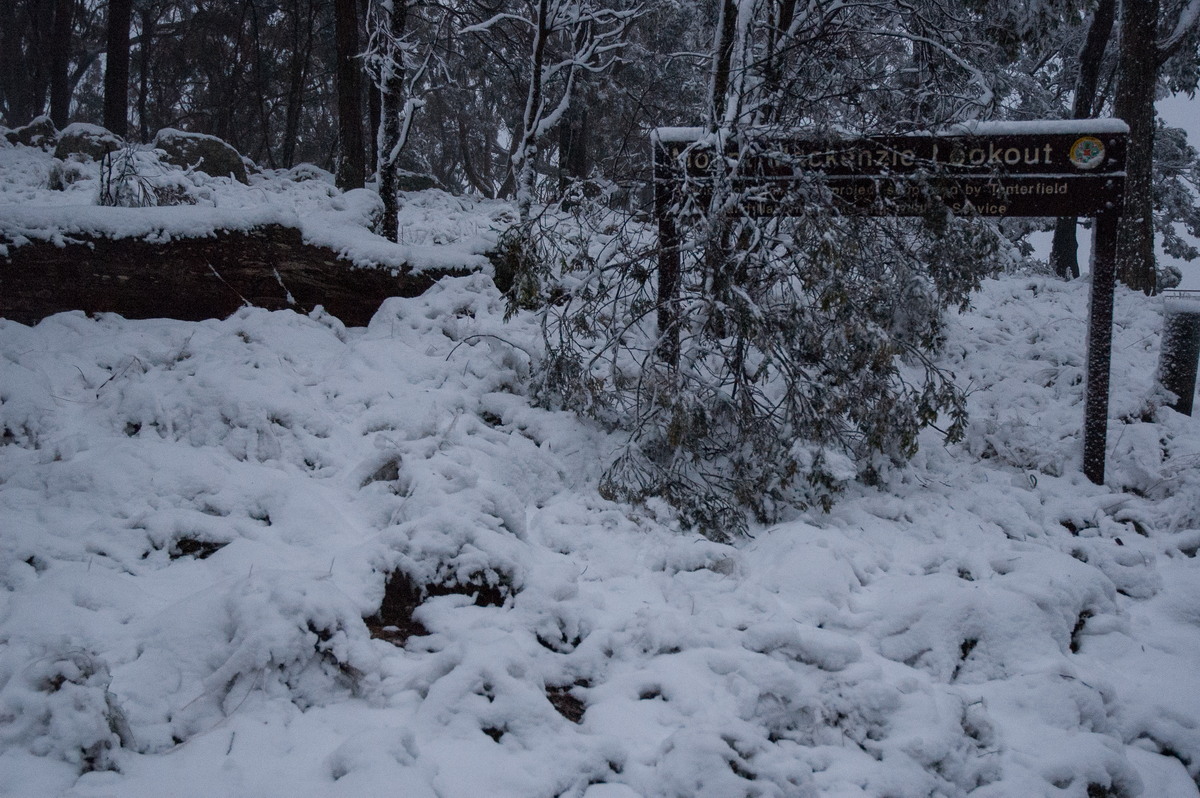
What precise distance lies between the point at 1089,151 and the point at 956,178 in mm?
840

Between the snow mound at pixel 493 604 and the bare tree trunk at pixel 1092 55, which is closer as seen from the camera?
the snow mound at pixel 493 604

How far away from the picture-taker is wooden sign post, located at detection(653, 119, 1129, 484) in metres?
4.84

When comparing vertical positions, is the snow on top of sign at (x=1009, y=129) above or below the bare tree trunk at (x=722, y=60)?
below

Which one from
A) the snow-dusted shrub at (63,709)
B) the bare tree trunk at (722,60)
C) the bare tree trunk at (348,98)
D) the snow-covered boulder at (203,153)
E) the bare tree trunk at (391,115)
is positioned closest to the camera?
the snow-dusted shrub at (63,709)

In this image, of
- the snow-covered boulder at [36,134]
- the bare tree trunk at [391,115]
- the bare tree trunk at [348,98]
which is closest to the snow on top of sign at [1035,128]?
the bare tree trunk at [391,115]

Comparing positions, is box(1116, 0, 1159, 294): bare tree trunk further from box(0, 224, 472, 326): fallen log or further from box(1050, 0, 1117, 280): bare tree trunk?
box(0, 224, 472, 326): fallen log

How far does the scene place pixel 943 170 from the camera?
192 inches

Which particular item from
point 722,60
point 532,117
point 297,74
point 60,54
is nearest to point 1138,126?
point 722,60

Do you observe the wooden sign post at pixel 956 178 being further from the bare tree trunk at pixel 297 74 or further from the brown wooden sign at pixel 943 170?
the bare tree trunk at pixel 297 74

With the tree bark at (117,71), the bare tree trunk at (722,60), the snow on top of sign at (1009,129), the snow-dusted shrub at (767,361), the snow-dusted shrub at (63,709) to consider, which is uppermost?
the tree bark at (117,71)

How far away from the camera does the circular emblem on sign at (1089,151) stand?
15.9ft

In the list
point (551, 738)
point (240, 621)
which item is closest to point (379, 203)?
point (240, 621)

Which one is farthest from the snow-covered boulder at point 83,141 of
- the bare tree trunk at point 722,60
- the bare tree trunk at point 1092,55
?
the bare tree trunk at point 1092,55

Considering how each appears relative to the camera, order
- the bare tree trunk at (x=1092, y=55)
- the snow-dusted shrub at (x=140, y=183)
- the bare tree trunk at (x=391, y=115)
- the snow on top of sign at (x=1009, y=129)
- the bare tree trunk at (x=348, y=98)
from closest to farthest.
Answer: the snow on top of sign at (x=1009, y=129), the snow-dusted shrub at (x=140, y=183), the bare tree trunk at (x=391, y=115), the bare tree trunk at (x=348, y=98), the bare tree trunk at (x=1092, y=55)
